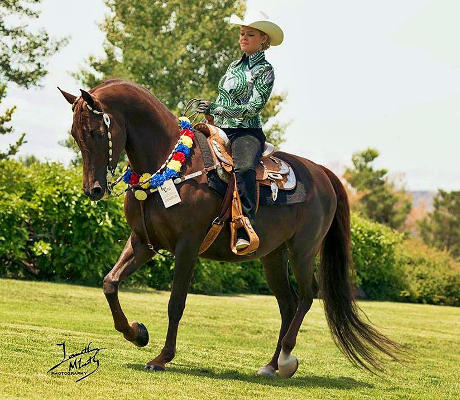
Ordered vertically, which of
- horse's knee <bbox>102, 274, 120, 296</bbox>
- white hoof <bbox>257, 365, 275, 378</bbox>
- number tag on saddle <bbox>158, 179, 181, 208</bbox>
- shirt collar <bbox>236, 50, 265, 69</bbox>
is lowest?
white hoof <bbox>257, 365, 275, 378</bbox>

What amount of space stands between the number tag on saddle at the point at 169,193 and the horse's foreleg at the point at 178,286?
1.17 feet

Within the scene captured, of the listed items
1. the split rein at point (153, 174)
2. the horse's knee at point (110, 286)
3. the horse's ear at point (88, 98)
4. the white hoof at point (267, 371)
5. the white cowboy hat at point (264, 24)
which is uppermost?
the white cowboy hat at point (264, 24)

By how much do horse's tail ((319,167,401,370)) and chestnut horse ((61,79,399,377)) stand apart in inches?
0.4

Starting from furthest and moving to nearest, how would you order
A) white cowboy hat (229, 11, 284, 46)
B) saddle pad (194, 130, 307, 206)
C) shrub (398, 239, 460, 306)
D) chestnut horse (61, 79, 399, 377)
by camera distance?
shrub (398, 239, 460, 306)
white cowboy hat (229, 11, 284, 46)
saddle pad (194, 130, 307, 206)
chestnut horse (61, 79, 399, 377)

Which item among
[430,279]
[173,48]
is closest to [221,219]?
[430,279]

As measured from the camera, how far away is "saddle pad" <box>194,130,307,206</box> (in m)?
8.03

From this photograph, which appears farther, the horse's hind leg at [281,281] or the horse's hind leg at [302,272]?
the horse's hind leg at [281,281]

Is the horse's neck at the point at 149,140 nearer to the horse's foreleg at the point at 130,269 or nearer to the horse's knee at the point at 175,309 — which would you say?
the horse's foreleg at the point at 130,269

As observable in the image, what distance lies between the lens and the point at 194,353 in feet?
31.8

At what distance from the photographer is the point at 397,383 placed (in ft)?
29.3

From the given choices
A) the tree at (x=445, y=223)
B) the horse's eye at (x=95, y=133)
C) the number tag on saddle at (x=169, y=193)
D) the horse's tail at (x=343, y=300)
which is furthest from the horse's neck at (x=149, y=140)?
the tree at (x=445, y=223)

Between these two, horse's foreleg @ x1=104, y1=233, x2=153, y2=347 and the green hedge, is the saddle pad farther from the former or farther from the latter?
the green hedge

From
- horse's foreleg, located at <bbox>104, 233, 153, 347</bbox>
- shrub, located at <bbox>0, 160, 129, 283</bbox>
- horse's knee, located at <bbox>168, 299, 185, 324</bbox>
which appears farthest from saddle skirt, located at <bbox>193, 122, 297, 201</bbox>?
shrub, located at <bbox>0, 160, 129, 283</bbox>

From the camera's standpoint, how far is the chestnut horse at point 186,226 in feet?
24.4
